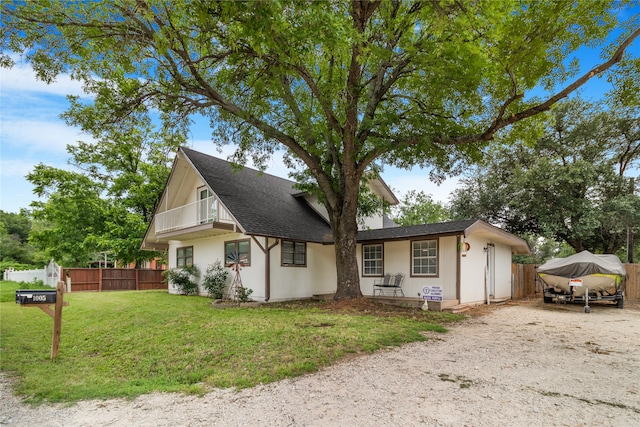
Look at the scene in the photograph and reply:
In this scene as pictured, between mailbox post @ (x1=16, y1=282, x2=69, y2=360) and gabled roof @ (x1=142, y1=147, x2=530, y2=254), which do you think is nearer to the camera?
mailbox post @ (x1=16, y1=282, x2=69, y2=360)

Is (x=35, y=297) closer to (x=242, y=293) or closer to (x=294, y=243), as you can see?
(x=242, y=293)

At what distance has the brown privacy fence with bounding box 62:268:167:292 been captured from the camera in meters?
19.5

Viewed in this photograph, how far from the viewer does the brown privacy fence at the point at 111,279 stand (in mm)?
19469

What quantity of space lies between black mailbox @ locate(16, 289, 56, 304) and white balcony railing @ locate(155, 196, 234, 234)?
803cm

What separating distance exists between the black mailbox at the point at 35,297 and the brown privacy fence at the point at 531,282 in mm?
16948

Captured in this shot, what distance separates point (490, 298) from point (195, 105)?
13.0 meters

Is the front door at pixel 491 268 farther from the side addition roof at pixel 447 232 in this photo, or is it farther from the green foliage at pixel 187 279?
the green foliage at pixel 187 279

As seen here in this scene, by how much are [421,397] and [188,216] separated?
14096 mm

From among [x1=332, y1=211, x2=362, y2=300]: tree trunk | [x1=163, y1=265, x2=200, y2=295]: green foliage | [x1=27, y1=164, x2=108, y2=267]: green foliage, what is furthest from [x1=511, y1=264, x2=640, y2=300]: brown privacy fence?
[x1=27, y1=164, x2=108, y2=267]: green foliage

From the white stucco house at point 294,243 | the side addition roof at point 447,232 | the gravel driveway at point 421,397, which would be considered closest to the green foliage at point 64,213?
the white stucco house at point 294,243

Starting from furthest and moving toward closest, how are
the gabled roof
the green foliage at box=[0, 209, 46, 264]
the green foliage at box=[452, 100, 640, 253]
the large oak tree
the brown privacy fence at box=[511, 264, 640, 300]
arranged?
the green foliage at box=[0, 209, 46, 264]
the green foliage at box=[452, 100, 640, 253]
the brown privacy fence at box=[511, 264, 640, 300]
the gabled roof
the large oak tree

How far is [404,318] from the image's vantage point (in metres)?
9.21

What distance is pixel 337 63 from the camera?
10562 millimetres

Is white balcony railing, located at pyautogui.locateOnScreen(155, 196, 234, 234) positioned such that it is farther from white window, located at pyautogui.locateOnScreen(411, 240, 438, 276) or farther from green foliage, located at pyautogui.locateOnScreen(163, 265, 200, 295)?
white window, located at pyautogui.locateOnScreen(411, 240, 438, 276)
